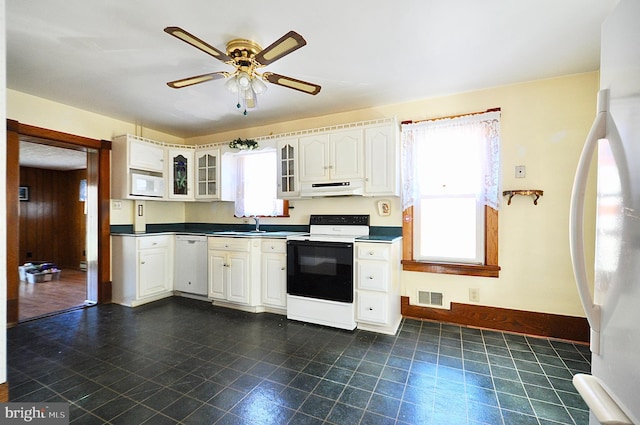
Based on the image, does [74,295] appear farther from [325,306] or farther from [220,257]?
[325,306]

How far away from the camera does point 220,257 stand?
355 centimetres

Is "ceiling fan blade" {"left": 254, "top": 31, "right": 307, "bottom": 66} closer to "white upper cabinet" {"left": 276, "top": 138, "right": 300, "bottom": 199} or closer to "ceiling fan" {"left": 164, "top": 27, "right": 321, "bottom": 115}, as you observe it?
"ceiling fan" {"left": 164, "top": 27, "right": 321, "bottom": 115}

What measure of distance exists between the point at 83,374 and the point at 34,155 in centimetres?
502

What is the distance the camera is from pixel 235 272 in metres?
3.43

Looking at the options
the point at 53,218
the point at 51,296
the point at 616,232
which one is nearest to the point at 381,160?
the point at 616,232

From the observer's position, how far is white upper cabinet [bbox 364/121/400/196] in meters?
2.98

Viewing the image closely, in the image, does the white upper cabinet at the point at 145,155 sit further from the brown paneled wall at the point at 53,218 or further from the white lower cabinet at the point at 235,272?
the brown paneled wall at the point at 53,218

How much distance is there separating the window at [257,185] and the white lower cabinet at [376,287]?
5.04 feet

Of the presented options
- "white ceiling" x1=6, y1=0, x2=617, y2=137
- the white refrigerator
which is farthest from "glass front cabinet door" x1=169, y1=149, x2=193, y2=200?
the white refrigerator

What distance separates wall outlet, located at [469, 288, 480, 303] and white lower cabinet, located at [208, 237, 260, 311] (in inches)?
93.0

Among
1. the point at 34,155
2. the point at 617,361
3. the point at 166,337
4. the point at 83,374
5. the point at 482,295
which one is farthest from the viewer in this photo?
the point at 34,155

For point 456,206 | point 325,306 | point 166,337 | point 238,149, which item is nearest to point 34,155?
point 238,149

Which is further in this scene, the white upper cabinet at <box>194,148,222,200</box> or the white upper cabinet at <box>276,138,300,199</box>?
the white upper cabinet at <box>194,148,222,200</box>

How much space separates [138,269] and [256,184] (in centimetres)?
185
